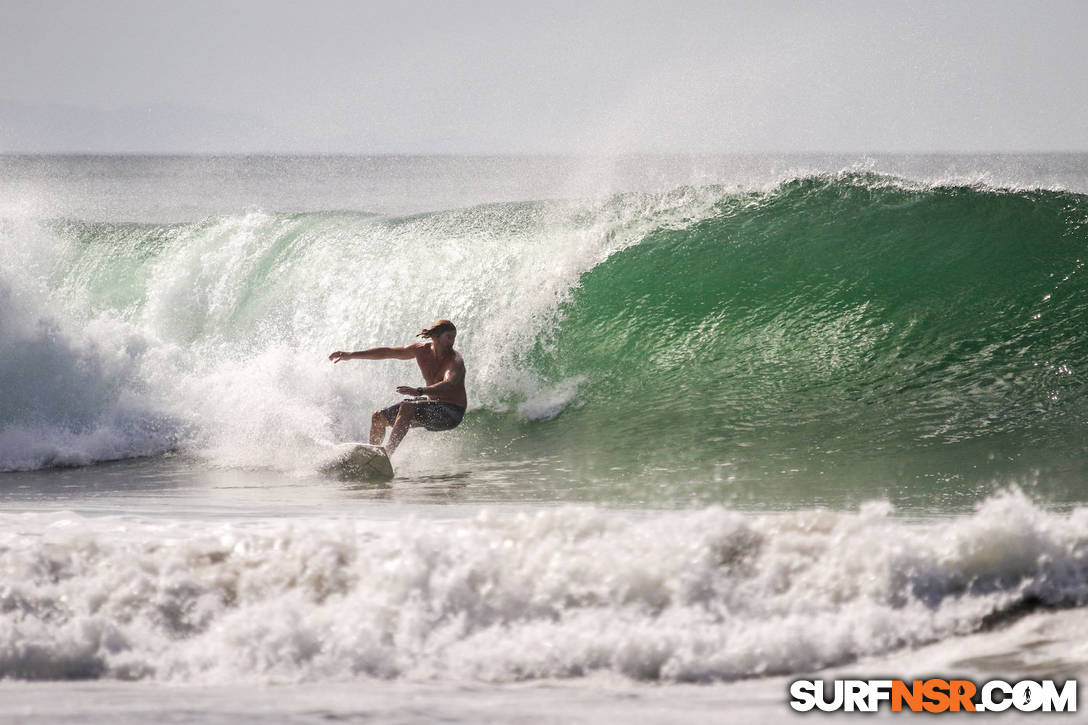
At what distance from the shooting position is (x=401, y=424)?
734cm

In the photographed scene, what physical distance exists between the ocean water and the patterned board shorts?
277 mm

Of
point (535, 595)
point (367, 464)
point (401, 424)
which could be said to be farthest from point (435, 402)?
point (535, 595)

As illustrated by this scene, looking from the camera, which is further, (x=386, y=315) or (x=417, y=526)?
(x=386, y=315)

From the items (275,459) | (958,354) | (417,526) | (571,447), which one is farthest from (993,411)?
(275,459)

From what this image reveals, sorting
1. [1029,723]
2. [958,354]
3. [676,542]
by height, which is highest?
[958,354]

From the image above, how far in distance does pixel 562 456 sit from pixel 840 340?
Result: 8.31 feet

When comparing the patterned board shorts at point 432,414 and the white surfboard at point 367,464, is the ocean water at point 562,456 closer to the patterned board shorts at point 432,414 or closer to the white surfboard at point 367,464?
the white surfboard at point 367,464

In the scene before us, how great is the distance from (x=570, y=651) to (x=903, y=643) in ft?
3.45

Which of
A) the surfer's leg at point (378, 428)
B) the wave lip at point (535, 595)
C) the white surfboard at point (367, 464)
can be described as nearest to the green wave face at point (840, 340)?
the surfer's leg at point (378, 428)

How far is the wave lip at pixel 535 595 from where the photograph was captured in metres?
3.38

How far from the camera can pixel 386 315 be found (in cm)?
1001

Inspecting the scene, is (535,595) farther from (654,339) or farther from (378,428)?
(654,339)

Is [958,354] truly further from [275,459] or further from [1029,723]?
[1029,723]

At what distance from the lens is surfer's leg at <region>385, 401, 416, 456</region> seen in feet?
23.8
